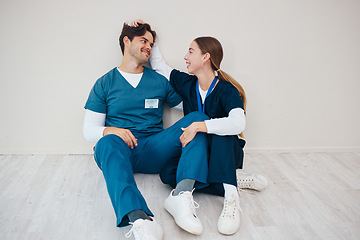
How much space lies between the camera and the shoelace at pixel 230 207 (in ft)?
5.62

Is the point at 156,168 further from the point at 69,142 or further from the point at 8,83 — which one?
the point at 8,83

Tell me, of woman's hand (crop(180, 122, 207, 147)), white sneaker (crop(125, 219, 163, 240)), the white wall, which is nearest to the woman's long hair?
the white wall

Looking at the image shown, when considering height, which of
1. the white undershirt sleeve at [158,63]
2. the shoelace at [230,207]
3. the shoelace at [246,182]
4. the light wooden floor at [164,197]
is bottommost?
the light wooden floor at [164,197]

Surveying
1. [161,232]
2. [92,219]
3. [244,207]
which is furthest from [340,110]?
[92,219]

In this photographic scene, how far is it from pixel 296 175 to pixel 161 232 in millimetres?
1155

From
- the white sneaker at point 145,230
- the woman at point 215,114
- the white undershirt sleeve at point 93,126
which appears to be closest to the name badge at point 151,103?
the woman at point 215,114

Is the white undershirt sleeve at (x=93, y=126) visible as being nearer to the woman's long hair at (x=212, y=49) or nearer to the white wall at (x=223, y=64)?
the white wall at (x=223, y=64)

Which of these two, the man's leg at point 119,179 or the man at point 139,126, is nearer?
the man's leg at point 119,179

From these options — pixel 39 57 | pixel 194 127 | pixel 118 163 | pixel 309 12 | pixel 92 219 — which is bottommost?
pixel 92 219

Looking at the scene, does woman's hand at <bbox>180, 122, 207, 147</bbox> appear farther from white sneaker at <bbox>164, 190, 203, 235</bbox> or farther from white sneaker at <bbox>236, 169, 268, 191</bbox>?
white sneaker at <bbox>236, 169, 268, 191</bbox>

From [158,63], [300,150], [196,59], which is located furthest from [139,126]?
[300,150]

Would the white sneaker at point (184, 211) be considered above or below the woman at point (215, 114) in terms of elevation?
below

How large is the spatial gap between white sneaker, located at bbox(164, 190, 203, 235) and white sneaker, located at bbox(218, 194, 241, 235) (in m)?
0.12

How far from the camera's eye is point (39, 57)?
2.30 m
